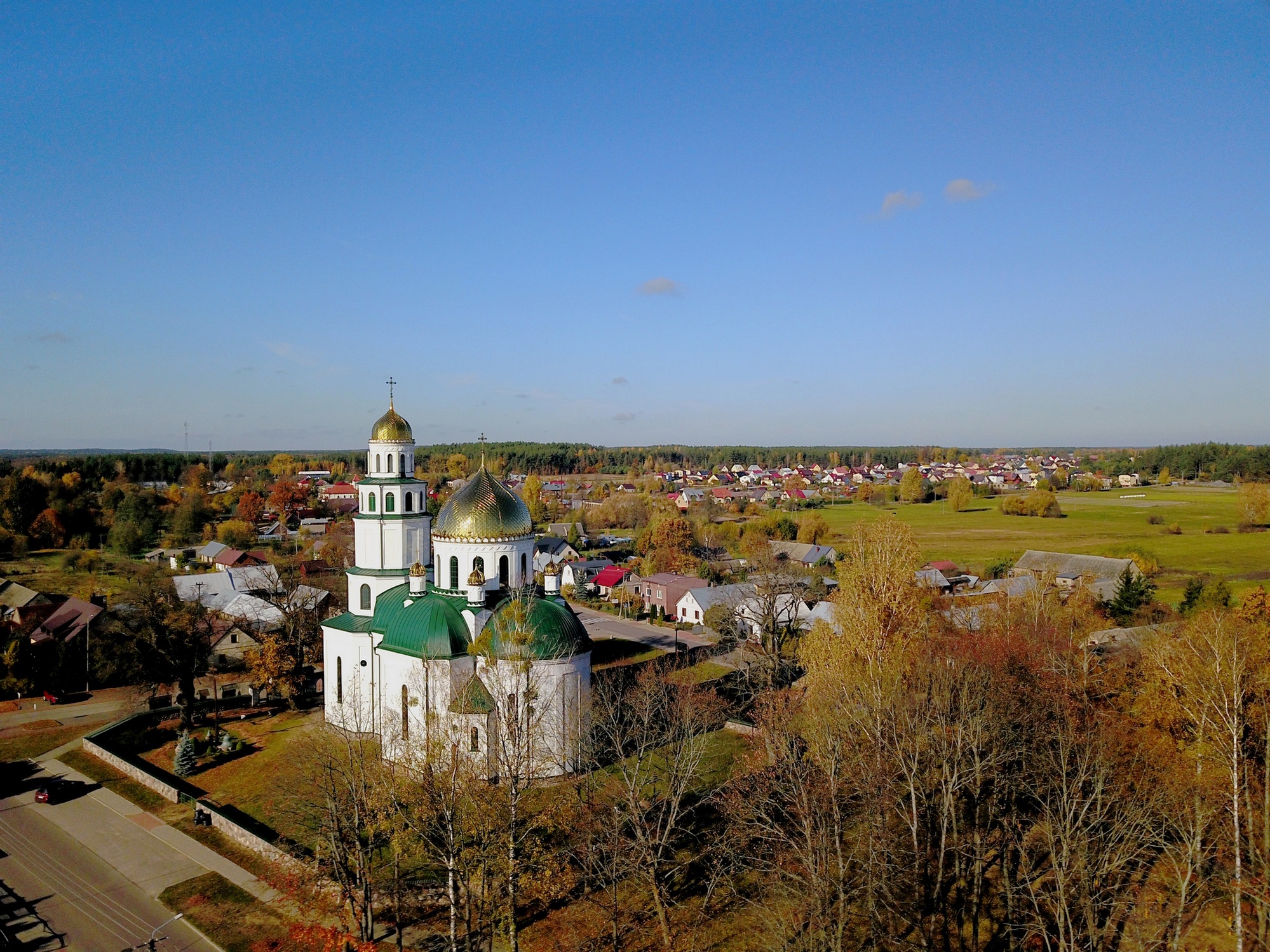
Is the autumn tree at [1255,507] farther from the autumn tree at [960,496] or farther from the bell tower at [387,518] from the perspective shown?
the bell tower at [387,518]

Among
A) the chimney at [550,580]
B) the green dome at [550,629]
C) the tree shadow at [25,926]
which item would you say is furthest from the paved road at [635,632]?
the tree shadow at [25,926]

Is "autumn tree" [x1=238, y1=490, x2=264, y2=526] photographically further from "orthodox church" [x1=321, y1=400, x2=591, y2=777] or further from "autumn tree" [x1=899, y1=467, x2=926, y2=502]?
"autumn tree" [x1=899, y1=467, x2=926, y2=502]

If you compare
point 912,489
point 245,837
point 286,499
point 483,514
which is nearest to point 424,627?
point 483,514

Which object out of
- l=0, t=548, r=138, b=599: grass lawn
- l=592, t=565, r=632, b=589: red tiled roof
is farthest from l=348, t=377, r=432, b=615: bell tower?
l=592, t=565, r=632, b=589: red tiled roof

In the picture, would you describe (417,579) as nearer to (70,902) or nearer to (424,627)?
(424,627)

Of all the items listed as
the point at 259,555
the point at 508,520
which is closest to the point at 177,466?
the point at 259,555

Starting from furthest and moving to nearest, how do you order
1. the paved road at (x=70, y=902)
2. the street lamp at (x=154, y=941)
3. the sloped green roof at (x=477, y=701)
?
the sloped green roof at (x=477, y=701)
the paved road at (x=70, y=902)
the street lamp at (x=154, y=941)
